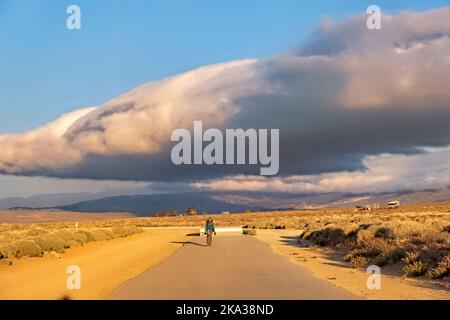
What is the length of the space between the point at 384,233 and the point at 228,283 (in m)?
15.2

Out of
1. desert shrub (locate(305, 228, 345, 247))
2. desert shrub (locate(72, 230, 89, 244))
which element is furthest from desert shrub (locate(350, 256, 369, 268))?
desert shrub (locate(72, 230, 89, 244))

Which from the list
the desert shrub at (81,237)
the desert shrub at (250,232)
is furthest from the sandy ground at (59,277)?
the desert shrub at (250,232)

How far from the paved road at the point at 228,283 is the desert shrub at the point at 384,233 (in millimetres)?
7062

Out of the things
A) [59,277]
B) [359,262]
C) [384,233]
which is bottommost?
[59,277]

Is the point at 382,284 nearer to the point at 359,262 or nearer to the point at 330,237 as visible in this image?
the point at 359,262

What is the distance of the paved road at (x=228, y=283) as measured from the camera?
516 inches

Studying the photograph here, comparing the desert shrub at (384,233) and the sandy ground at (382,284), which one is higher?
the desert shrub at (384,233)

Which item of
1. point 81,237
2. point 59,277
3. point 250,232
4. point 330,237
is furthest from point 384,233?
point 250,232

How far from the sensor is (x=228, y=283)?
612 inches

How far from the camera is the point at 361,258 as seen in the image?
21984mm

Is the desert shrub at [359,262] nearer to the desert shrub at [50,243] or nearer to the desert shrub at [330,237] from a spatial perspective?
the desert shrub at [330,237]
